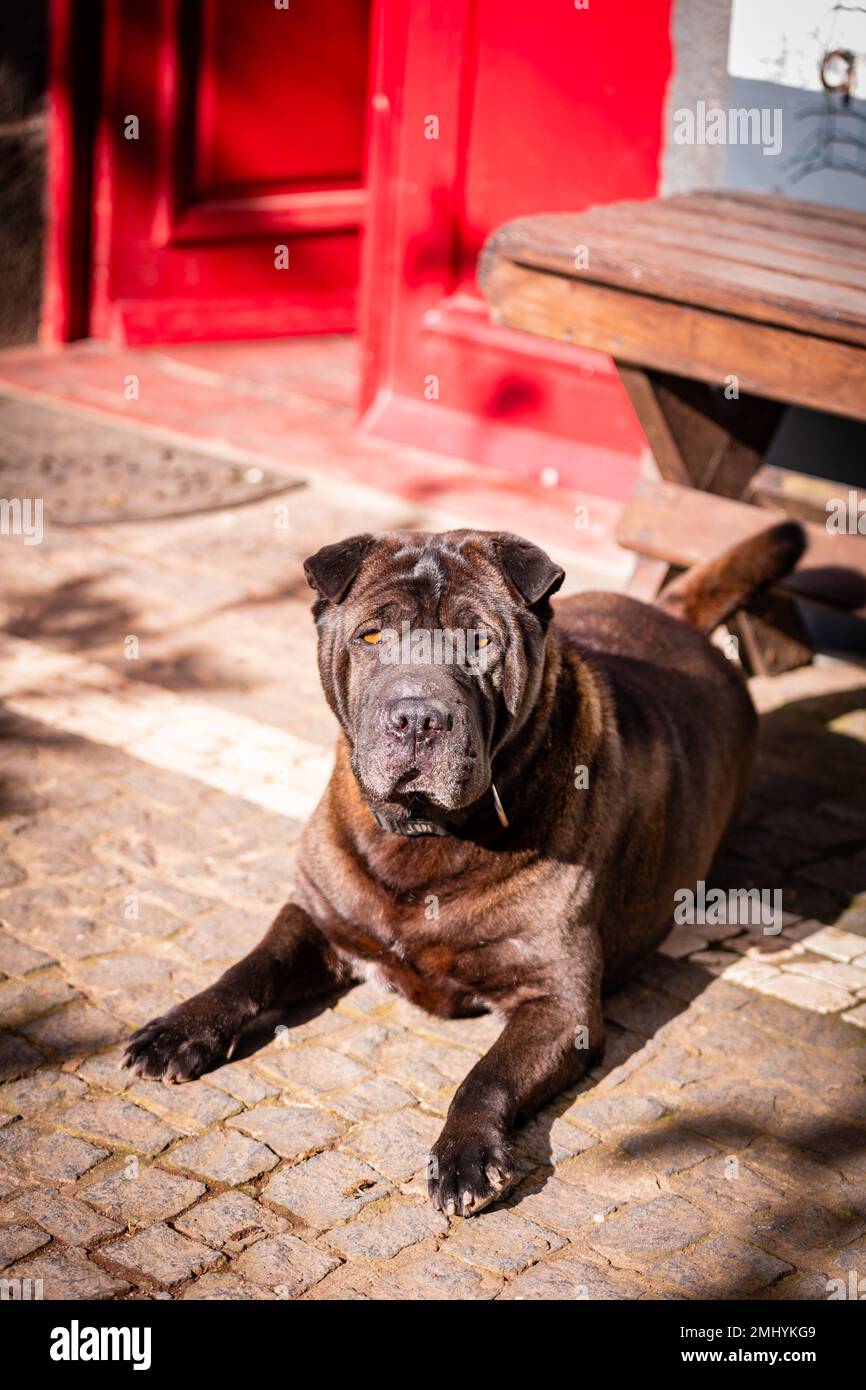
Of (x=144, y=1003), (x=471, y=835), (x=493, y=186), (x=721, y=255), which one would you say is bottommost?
(x=144, y=1003)

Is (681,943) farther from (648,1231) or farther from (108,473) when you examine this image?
(108,473)

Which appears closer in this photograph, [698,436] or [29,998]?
[29,998]

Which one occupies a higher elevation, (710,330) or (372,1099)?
(710,330)

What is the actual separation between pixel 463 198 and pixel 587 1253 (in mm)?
5635

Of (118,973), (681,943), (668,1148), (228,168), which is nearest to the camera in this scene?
(668,1148)

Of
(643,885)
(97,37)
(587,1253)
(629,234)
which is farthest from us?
(97,37)

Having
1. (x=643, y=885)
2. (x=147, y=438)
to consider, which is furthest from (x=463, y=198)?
(x=643, y=885)

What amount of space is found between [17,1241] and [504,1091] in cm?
103

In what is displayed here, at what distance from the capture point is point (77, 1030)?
12.3 feet

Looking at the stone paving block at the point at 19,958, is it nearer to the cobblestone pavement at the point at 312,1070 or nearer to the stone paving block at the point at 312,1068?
the cobblestone pavement at the point at 312,1070

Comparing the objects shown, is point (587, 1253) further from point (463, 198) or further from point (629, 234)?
point (463, 198)

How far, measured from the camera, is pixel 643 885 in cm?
408

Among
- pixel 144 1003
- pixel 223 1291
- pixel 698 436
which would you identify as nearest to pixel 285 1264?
pixel 223 1291

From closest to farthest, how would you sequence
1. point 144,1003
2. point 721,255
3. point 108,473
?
1. point 144,1003
2. point 721,255
3. point 108,473
